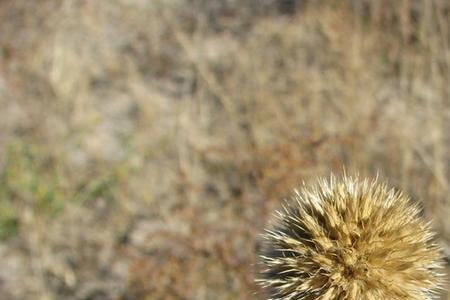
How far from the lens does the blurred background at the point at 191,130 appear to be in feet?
11.6

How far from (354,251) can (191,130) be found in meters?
2.76

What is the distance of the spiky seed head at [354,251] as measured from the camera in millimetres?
1689

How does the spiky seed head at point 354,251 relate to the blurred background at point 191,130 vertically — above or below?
below

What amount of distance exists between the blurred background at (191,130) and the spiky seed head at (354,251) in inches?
57.7

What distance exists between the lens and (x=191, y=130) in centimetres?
439

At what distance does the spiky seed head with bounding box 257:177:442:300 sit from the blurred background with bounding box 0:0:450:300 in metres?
1.46

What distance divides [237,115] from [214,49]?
4.13 feet

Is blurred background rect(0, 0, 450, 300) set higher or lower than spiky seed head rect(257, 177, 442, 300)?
higher

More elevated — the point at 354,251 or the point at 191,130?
the point at 191,130

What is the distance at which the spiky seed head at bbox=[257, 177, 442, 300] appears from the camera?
66.5 inches

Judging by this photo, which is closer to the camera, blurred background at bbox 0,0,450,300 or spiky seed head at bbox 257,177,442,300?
spiky seed head at bbox 257,177,442,300

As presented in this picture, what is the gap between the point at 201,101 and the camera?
181 inches

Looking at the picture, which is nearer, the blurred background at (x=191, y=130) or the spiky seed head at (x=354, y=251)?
the spiky seed head at (x=354, y=251)

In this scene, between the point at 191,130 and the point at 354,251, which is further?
the point at 191,130
